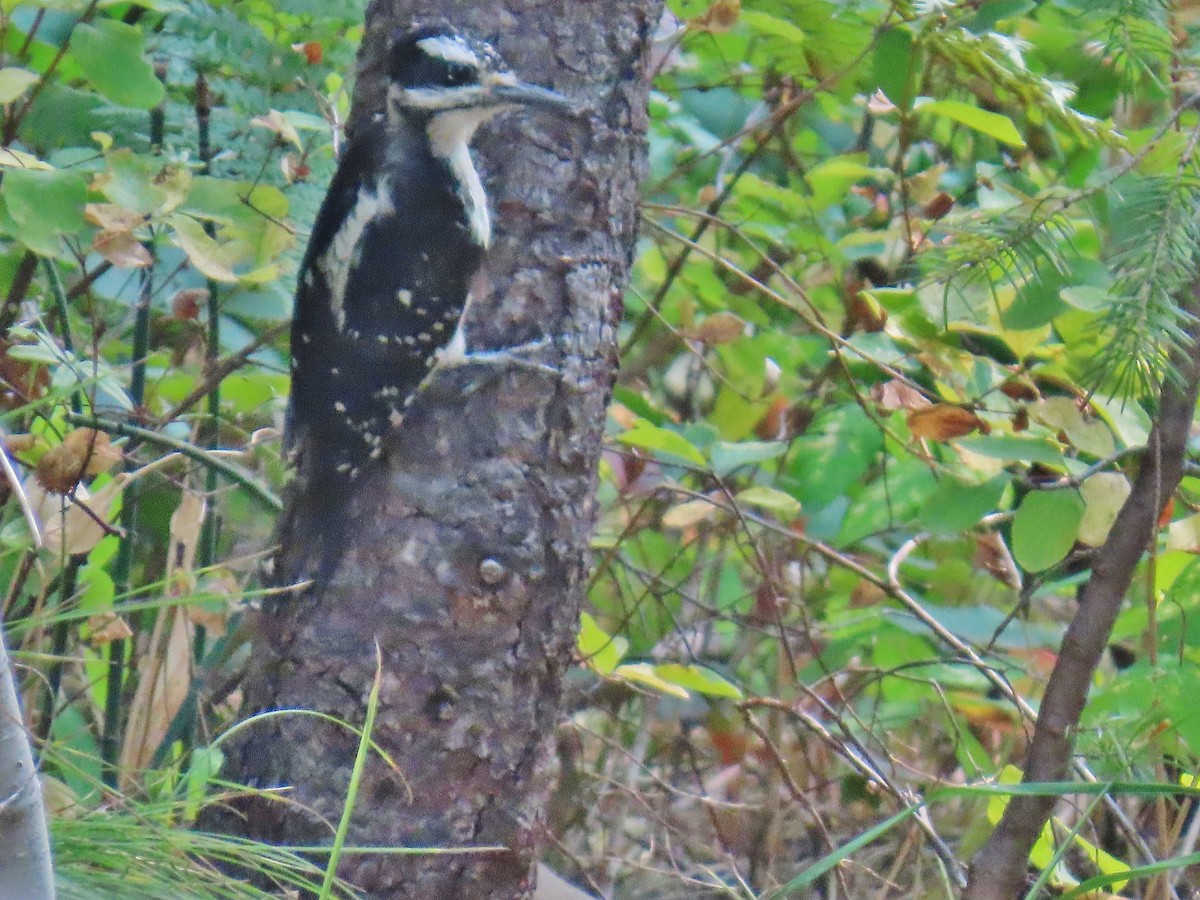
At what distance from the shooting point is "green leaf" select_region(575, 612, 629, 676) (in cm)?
162

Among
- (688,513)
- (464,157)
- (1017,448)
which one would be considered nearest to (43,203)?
(464,157)

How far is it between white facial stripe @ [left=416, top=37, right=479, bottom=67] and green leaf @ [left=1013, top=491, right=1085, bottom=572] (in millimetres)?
797

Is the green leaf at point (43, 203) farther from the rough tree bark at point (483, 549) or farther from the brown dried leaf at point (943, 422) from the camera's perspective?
the brown dried leaf at point (943, 422)

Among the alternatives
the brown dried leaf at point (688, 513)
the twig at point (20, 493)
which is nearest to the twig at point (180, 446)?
the twig at point (20, 493)

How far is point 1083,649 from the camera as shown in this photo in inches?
50.2

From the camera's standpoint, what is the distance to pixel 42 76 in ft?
4.90

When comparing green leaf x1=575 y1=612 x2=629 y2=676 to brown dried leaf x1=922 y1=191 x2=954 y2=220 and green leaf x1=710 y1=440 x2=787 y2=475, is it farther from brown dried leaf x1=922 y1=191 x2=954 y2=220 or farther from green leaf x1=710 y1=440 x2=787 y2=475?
brown dried leaf x1=922 y1=191 x2=954 y2=220

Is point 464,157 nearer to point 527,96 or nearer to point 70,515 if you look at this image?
point 527,96

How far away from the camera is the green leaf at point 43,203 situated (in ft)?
4.28

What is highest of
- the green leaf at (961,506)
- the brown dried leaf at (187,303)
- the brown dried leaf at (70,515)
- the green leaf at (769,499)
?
the brown dried leaf at (187,303)

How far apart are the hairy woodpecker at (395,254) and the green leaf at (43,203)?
26 centimetres

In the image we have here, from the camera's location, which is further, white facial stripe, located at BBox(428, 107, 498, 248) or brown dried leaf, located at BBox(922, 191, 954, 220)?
brown dried leaf, located at BBox(922, 191, 954, 220)

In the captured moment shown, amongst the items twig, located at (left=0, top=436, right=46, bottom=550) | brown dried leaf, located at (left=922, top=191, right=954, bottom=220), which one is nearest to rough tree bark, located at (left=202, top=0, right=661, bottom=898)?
twig, located at (left=0, top=436, right=46, bottom=550)

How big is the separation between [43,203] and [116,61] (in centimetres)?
20
